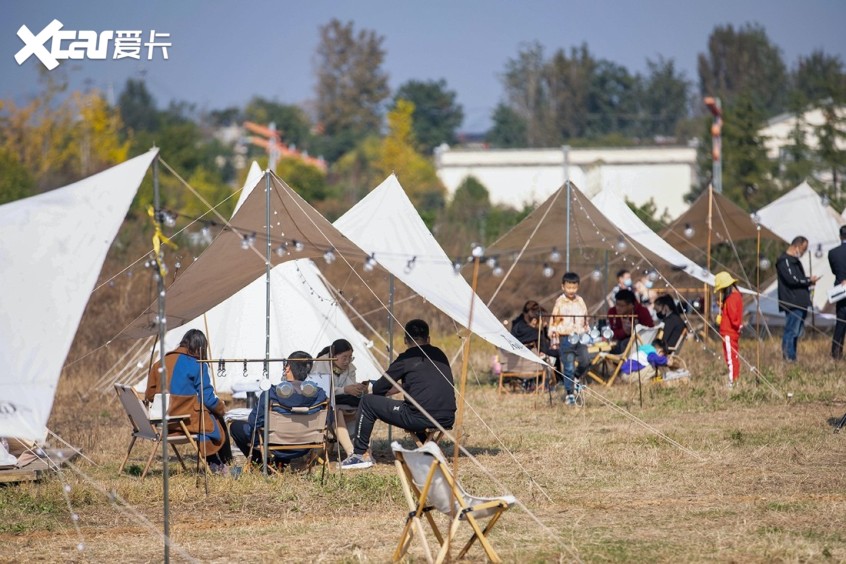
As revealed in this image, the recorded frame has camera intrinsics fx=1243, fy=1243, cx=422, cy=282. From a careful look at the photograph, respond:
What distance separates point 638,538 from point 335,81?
260 ft

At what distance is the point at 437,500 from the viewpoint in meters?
6.17

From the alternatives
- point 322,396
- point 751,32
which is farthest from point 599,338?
point 751,32

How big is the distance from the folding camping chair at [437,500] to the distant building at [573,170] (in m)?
42.0

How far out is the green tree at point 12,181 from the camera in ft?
104

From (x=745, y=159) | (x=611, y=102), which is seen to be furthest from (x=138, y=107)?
(x=745, y=159)

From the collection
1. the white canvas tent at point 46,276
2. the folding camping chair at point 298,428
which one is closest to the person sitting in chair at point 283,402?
the folding camping chair at point 298,428

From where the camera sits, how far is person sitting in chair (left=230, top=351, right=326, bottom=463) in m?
8.76

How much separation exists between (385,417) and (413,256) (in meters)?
1.45

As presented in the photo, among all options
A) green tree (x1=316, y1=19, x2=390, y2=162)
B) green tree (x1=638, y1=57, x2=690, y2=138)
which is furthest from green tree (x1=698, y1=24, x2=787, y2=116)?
green tree (x1=316, y1=19, x2=390, y2=162)

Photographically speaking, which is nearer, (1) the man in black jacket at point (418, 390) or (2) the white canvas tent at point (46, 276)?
(2) the white canvas tent at point (46, 276)

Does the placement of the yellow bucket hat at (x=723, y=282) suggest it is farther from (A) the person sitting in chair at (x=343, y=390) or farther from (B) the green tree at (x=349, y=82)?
(B) the green tree at (x=349, y=82)

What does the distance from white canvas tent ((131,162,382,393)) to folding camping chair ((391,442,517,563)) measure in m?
6.46

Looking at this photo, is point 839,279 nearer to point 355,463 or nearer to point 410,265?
point 410,265

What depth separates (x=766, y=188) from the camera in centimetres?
3312
